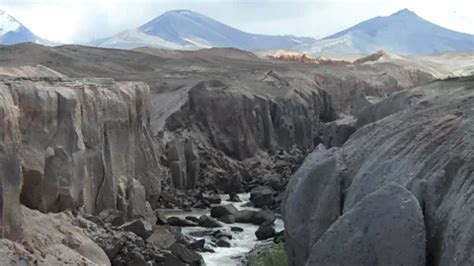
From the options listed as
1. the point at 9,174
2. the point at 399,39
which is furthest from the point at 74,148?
the point at 399,39

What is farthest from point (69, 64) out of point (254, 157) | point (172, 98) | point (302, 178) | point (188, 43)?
point (188, 43)

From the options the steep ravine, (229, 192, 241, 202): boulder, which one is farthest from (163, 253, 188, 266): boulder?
(229, 192, 241, 202): boulder

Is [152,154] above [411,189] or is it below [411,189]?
below

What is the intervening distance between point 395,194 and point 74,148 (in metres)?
15.7

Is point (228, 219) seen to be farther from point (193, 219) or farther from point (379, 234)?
point (379, 234)

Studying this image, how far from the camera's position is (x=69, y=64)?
6631cm

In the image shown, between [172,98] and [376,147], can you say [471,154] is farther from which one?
[172,98]

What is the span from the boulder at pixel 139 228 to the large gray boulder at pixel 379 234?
14831 mm

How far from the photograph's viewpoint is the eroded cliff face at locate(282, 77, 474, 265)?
44.3ft

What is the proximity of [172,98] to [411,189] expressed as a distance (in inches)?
1497

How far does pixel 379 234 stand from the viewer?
13.9 meters

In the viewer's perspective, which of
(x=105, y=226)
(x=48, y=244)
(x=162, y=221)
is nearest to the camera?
(x=48, y=244)

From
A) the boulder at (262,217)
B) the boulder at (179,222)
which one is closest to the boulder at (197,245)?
the boulder at (179,222)

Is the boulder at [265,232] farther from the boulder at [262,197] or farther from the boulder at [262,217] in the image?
the boulder at [262,197]
